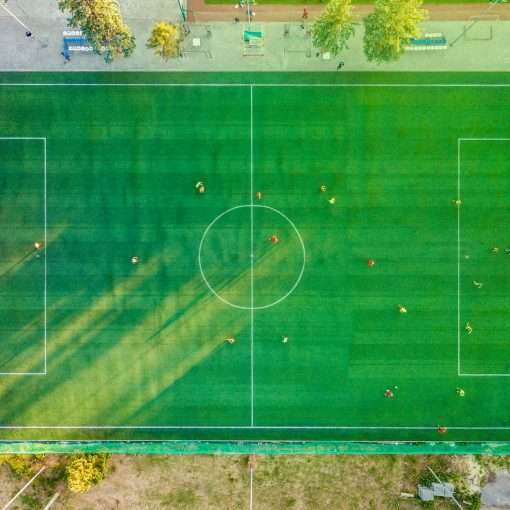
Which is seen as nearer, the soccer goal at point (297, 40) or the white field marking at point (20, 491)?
the soccer goal at point (297, 40)

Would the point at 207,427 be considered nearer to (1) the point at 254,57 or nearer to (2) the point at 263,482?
(2) the point at 263,482

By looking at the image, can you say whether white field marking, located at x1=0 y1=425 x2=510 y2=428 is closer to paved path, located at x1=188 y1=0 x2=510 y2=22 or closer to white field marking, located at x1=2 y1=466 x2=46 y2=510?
white field marking, located at x1=2 y1=466 x2=46 y2=510

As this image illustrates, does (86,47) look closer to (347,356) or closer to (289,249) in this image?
(289,249)

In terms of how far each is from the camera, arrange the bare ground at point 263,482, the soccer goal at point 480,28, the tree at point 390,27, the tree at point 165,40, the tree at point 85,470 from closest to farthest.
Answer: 1. the tree at point 390,27
2. the tree at point 165,40
3. the tree at point 85,470
4. the soccer goal at point 480,28
5. the bare ground at point 263,482

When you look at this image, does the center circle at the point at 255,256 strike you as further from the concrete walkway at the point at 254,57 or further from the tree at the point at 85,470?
the tree at the point at 85,470

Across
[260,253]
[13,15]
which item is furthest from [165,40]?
[260,253]

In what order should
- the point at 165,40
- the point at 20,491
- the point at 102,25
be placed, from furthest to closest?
the point at 20,491 → the point at 165,40 → the point at 102,25

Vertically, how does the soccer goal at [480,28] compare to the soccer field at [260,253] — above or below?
above

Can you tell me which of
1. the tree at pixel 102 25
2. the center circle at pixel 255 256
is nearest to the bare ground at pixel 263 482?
the center circle at pixel 255 256
